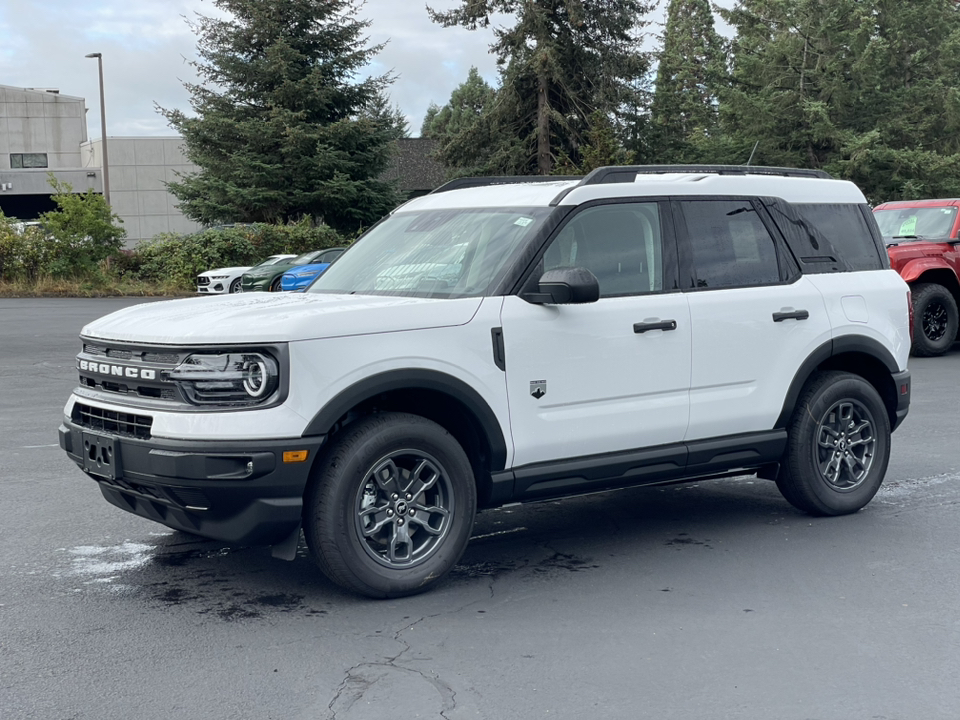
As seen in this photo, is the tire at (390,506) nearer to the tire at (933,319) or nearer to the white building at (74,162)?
the tire at (933,319)

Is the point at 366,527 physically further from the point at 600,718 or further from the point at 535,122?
the point at 535,122

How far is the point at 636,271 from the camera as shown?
600 centimetres

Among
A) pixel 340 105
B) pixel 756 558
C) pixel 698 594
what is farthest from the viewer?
pixel 340 105

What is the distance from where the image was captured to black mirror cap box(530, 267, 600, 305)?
17.7ft

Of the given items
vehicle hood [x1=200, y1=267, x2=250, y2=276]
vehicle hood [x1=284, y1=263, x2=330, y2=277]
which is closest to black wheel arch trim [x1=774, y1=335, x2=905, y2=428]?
vehicle hood [x1=284, y1=263, x2=330, y2=277]

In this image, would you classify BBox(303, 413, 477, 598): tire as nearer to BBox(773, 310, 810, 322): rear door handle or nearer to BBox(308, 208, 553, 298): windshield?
BBox(308, 208, 553, 298): windshield

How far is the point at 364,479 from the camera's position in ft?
16.7

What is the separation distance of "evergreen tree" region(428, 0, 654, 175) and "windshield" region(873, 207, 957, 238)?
24.6 metres

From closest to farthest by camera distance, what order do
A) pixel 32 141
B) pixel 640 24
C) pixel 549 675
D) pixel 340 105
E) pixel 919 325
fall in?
pixel 549 675 < pixel 919 325 < pixel 340 105 < pixel 640 24 < pixel 32 141

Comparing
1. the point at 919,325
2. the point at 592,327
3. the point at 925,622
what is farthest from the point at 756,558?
the point at 919,325

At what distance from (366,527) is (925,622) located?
244 centimetres

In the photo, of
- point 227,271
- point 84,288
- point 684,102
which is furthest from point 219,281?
point 684,102

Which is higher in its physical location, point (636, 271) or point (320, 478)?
point (636, 271)

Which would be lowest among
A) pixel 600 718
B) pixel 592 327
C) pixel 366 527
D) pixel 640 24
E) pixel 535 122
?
pixel 600 718
